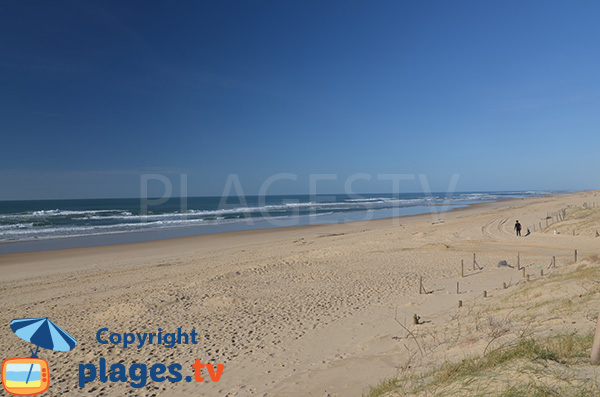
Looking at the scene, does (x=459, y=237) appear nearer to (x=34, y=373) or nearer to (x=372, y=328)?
(x=372, y=328)

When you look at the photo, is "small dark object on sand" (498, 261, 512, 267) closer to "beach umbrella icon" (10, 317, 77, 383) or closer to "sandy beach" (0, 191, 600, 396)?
"sandy beach" (0, 191, 600, 396)

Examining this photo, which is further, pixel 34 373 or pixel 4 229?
pixel 4 229

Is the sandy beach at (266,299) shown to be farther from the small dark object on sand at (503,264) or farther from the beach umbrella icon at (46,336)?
the small dark object on sand at (503,264)

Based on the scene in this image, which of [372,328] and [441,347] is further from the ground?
[441,347]

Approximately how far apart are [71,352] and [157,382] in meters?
2.99

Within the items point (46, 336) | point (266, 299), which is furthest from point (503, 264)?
point (46, 336)

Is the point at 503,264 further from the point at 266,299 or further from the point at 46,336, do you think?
the point at 46,336

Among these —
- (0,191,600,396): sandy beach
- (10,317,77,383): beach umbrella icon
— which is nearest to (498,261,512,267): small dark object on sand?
(0,191,600,396): sandy beach

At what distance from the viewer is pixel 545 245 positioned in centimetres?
2189

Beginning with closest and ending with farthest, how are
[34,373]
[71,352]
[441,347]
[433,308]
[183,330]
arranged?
[441,347], [34,373], [71,352], [183,330], [433,308]

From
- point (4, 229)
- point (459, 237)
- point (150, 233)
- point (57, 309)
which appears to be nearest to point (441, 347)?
point (57, 309)

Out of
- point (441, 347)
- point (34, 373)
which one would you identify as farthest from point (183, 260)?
point (441, 347)

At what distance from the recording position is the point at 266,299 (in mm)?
12656

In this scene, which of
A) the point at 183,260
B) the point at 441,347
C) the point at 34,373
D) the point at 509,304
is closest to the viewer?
the point at 441,347
